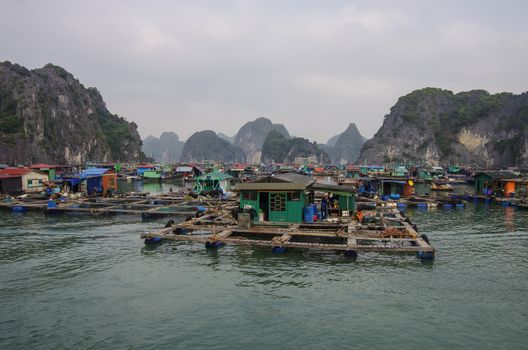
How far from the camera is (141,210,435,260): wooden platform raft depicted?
18.7 m

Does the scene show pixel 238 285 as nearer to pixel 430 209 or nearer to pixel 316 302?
pixel 316 302

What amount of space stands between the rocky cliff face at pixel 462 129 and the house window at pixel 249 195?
158339 millimetres

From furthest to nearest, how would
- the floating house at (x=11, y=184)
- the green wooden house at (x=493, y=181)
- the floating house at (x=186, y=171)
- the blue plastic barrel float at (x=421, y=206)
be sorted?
the floating house at (x=186, y=171), the green wooden house at (x=493, y=181), the floating house at (x=11, y=184), the blue plastic barrel float at (x=421, y=206)

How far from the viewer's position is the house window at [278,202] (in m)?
24.2

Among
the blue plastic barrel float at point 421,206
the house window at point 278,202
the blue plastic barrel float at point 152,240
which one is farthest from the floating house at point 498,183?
the blue plastic barrel float at point 152,240

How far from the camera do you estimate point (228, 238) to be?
828 inches

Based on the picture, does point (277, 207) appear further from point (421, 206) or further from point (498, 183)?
point (498, 183)

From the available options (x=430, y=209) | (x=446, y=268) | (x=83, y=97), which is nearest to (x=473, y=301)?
(x=446, y=268)

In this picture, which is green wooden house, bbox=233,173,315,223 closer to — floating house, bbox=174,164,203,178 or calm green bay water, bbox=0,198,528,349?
calm green bay water, bbox=0,198,528,349

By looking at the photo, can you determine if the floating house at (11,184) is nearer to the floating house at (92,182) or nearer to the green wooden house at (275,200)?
the floating house at (92,182)

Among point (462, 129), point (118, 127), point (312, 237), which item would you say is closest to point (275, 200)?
point (312, 237)

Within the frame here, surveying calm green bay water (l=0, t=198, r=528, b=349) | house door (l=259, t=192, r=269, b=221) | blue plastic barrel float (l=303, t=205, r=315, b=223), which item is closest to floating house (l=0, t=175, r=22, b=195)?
calm green bay water (l=0, t=198, r=528, b=349)

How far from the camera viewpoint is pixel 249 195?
24.4 meters

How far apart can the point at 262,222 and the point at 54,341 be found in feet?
46.8
